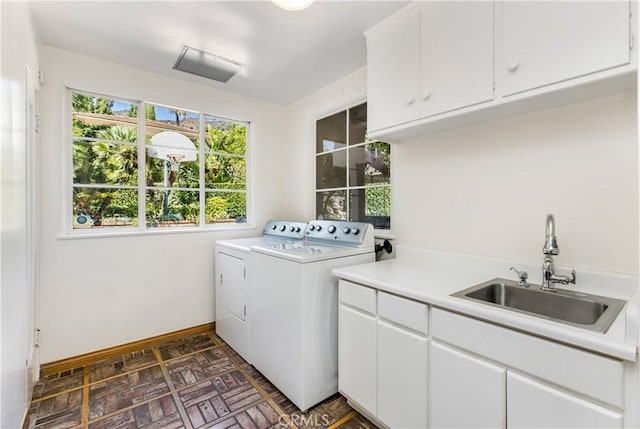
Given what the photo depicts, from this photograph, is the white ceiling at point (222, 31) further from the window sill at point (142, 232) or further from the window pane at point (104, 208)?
the window sill at point (142, 232)

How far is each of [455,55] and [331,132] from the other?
5.01 feet

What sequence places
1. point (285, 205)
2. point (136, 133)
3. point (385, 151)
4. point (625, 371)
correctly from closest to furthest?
point (625, 371) < point (385, 151) < point (136, 133) < point (285, 205)

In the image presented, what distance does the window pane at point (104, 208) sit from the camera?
2359 mm

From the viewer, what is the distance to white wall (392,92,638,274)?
1.33 meters

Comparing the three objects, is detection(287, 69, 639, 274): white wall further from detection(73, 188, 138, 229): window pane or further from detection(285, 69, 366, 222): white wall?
detection(73, 188, 138, 229): window pane

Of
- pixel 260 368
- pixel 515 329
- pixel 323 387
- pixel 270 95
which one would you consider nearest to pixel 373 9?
pixel 270 95

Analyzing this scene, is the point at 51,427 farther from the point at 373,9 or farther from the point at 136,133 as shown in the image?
the point at 373,9

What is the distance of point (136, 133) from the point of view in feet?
8.48

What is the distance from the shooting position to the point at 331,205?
2932 mm

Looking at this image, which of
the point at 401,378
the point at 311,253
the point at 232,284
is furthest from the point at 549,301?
the point at 232,284

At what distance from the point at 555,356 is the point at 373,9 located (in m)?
1.91

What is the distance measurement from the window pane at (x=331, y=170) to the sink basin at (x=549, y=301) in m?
1.58

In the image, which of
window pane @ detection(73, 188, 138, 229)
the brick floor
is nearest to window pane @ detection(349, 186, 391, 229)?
the brick floor
